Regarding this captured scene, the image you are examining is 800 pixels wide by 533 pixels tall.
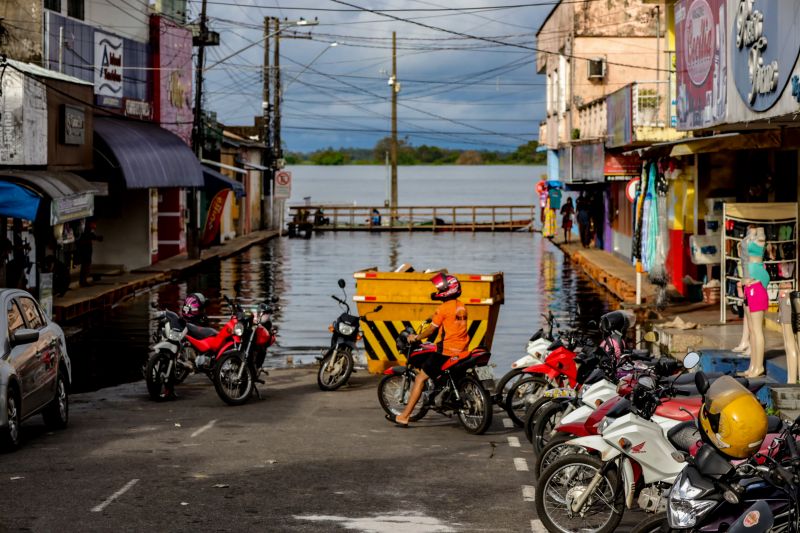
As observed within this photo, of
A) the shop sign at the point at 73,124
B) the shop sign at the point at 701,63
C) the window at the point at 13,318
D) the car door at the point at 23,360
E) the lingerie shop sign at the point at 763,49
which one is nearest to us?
the car door at the point at 23,360

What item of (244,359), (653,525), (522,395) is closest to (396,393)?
(522,395)

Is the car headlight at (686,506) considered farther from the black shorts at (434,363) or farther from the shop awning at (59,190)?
the shop awning at (59,190)

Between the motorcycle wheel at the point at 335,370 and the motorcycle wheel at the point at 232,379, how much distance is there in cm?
157

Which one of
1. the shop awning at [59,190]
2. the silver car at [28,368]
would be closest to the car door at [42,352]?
the silver car at [28,368]

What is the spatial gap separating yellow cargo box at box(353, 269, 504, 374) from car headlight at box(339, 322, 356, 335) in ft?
5.61

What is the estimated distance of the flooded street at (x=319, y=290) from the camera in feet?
73.3

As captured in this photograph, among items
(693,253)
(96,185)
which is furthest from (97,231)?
(693,253)

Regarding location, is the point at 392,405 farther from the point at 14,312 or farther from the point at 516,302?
the point at 516,302

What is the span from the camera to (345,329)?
17578 millimetres

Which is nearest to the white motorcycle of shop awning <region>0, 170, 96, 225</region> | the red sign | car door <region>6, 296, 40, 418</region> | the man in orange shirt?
the man in orange shirt

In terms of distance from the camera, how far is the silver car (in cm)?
1228

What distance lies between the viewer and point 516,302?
31516 mm

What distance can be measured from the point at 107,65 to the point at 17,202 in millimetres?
15704

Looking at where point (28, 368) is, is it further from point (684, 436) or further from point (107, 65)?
point (107, 65)
